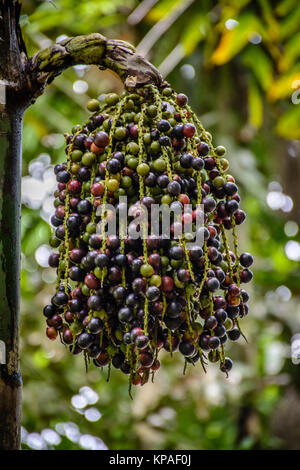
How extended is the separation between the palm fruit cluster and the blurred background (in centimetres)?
109

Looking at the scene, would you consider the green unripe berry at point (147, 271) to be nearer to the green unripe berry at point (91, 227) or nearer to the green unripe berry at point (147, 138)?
the green unripe berry at point (91, 227)

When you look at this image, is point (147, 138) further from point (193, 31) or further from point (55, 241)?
point (193, 31)

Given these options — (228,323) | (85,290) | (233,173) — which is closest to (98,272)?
(85,290)

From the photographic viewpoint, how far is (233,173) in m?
2.75

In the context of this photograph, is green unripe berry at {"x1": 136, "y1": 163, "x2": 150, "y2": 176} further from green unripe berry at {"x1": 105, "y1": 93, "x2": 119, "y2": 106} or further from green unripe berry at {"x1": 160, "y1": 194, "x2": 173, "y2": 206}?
green unripe berry at {"x1": 105, "y1": 93, "x2": 119, "y2": 106}

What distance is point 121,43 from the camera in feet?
3.12

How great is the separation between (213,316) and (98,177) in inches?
12.4

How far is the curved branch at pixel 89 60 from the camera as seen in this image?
3.05 ft

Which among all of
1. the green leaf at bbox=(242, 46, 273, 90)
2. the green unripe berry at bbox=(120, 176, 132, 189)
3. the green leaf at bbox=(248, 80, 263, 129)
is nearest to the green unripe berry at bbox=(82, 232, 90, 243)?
the green unripe berry at bbox=(120, 176, 132, 189)

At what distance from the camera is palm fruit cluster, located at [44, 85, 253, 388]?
2.83 ft

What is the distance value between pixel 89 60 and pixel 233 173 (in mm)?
1879
